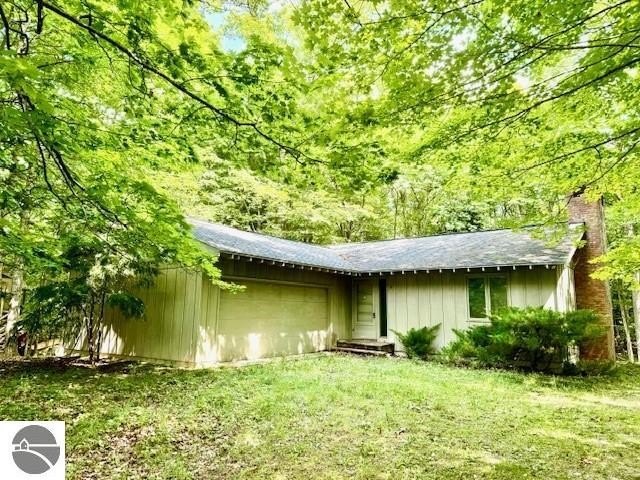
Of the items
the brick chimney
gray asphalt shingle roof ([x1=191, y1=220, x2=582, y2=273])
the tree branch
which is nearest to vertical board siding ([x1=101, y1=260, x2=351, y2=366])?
gray asphalt shingle roof ([x1=191, y1=220, x2=582, y2=273])

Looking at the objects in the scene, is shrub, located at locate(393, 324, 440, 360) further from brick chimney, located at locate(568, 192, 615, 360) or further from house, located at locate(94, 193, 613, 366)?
brick chimney, located at locate(568, 192, 615, 360)

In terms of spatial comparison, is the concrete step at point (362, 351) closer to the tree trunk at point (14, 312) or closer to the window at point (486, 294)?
the window at point (486, 294)

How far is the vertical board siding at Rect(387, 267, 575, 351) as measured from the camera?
9.91m

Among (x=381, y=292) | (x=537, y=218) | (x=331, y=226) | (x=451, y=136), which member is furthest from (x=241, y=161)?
(x=331, y=226)

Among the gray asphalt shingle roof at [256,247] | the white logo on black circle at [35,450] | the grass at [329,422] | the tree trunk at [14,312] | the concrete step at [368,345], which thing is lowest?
the grass at [329,422]

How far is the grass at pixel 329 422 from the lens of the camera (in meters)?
3.76

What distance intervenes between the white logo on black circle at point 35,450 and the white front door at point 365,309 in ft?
36.0

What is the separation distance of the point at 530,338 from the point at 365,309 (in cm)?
535

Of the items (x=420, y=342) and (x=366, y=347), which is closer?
(x=420, y=342)

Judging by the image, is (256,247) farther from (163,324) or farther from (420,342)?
(420,342)

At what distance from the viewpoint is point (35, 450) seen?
211 centimetres

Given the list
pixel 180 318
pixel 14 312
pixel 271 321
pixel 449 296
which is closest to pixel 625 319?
pixel 449 296

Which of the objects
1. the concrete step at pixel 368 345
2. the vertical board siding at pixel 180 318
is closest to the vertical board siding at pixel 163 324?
the vertical board siding at pixel 180 318

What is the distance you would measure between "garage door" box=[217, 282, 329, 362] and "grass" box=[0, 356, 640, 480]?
1.46 m
